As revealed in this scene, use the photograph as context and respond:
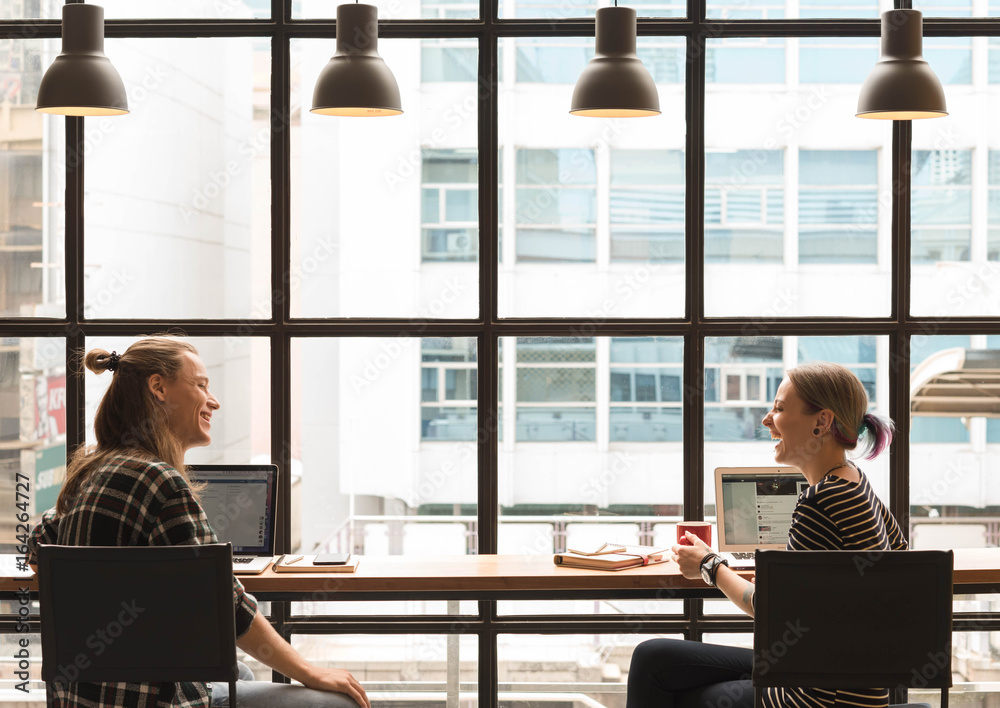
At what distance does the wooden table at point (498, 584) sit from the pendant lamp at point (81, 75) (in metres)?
1.49

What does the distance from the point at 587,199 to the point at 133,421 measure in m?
1.95

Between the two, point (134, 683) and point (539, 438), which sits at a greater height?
point (539, 438)

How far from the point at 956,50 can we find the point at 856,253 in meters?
0.85

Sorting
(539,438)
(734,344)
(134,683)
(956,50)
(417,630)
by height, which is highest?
(956,50)

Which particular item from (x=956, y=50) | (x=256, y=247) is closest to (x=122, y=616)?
(x=256, y=247)

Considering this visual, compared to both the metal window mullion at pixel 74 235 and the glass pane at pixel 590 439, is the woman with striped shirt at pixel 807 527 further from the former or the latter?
the metal window mullion at pixel 74 235

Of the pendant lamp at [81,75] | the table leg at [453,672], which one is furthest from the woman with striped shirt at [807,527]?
the pendant lamp at [81,75]

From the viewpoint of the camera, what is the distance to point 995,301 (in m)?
3.55

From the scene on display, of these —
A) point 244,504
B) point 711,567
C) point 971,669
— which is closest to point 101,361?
point 244,504

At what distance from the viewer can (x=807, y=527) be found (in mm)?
2203

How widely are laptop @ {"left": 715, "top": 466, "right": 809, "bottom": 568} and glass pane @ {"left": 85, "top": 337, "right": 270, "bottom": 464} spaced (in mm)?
1593

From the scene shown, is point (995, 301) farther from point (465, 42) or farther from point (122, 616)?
point (122, 616)

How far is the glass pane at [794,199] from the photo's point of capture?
11.5ft

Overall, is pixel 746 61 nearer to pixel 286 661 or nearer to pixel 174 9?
pixel 174 9
